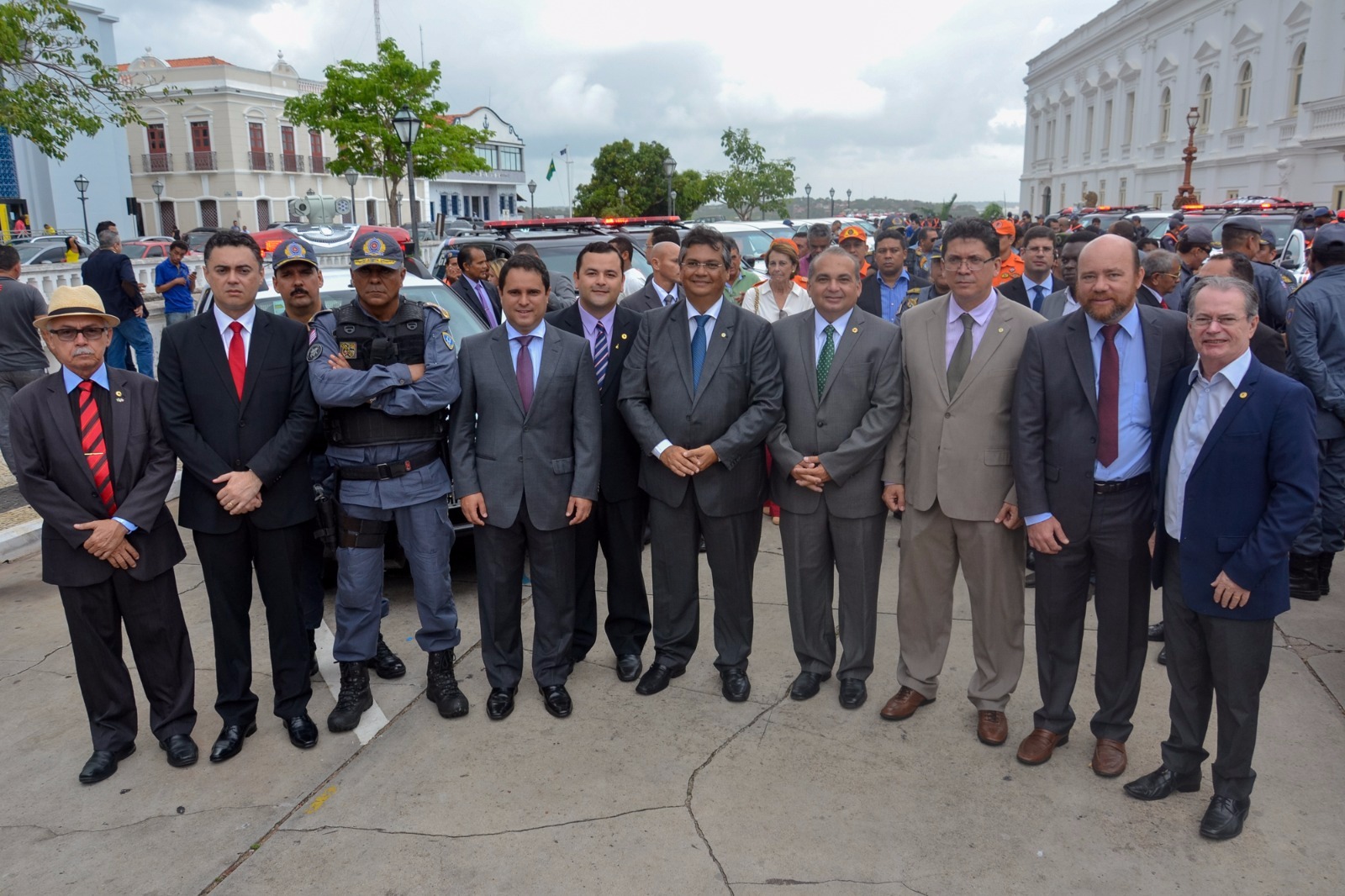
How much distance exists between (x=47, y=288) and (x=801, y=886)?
15172 mm

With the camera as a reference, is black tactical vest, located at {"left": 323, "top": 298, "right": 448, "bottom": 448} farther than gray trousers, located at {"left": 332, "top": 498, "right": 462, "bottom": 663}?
No

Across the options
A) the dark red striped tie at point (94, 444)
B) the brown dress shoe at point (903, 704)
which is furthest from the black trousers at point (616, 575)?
the dark red striped tie at point (94, 444)

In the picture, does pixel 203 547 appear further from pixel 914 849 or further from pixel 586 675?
pixel 914 849

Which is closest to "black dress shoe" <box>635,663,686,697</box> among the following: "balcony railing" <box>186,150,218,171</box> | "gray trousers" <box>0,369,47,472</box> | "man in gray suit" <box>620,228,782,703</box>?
"man in gray suit" <box>620,228,782,703</box>

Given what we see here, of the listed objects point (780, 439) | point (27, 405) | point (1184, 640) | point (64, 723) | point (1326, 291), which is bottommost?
point (64, 723)

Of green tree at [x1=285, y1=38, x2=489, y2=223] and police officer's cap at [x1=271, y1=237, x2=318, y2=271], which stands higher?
green tree at [x1=285, y1=38, x2=489, y2=223]

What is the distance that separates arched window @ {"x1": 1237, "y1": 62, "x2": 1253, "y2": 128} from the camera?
38219mm

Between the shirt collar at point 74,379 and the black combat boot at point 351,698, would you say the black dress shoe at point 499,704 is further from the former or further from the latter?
the shirt collar at point 74,379

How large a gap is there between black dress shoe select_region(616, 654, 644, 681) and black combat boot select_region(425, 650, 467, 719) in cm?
78

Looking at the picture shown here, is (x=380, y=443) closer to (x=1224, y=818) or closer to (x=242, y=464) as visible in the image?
(x=242, y=464)

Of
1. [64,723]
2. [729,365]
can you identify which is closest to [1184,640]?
[729,365]

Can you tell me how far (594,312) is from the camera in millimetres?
4965

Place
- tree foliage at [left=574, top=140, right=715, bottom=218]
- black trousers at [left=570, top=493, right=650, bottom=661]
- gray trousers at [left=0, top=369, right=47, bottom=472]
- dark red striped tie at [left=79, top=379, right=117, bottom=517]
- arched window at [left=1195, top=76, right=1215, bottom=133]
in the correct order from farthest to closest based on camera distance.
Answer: arched window at [left=1195, top=76, right=1215, bottom=133] < tree foliage at [left=574, top=140, right=715, bottom=218] < gray trousers at [left=0, top=369, right=47, bottom=472] < black trousers at [left=570, top=493, right=650, bottom=661] < dark red striped tie at [left=79, top=379, right=117, bottom=517]

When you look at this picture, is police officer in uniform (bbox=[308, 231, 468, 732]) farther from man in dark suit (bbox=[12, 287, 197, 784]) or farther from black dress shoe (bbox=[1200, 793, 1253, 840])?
black dress shoe (bbox=[1200, 793, 1253, 840])
